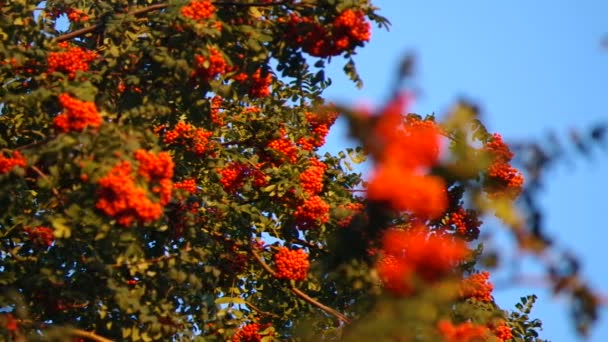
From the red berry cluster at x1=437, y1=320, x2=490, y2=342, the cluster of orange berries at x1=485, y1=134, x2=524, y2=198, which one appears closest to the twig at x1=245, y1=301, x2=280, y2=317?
the cluster of orange berries at x1=485, y1=134, x2=524, y2=198

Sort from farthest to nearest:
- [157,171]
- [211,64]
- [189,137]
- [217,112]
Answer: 1. [217,112]
2. [189,137]
3. [211,64]
4. [157,171]

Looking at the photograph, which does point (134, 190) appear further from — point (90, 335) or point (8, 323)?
point (90, 335)

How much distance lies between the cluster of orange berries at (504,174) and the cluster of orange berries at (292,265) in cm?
249

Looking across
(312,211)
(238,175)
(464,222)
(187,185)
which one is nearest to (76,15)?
(238,175)

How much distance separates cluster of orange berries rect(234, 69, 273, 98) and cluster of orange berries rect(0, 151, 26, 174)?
6.65 ft

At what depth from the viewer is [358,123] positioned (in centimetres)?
612

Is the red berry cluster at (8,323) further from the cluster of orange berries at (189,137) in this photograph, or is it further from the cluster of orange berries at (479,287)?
the cluster of orange berries at (479,287)

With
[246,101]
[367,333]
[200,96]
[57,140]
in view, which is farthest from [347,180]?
[367,333]

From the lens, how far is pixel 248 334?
39.8 ft

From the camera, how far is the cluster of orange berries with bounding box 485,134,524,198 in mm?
9250

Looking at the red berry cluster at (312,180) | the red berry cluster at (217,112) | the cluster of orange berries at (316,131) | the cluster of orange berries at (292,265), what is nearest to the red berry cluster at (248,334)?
the cluster of orange berries at (292,265)

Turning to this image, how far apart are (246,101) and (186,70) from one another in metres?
2.93

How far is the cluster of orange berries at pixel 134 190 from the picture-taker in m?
8.70

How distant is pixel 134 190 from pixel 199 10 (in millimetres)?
2102
